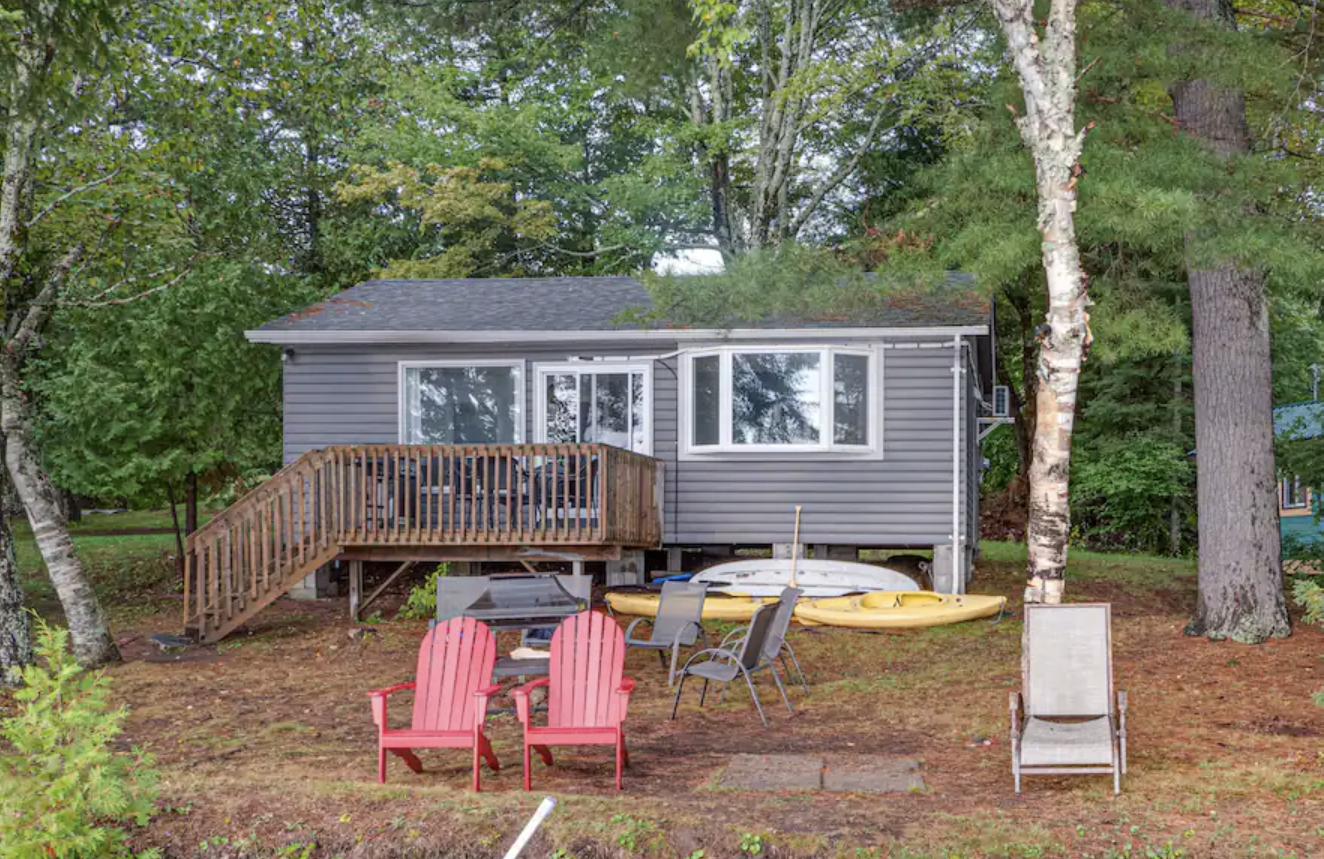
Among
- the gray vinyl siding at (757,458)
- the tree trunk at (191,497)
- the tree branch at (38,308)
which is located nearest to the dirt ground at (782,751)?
the gray vinyl siding at (757,458)

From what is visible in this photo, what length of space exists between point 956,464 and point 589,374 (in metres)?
4.26

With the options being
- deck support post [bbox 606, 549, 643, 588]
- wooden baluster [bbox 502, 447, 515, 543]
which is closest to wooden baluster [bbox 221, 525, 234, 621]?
wooden baluster [bbox 502, 447, 515, 543]

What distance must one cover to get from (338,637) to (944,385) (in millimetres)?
6890

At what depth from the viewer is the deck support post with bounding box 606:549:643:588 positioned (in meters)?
14.4

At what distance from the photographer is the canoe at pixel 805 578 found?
13.5m

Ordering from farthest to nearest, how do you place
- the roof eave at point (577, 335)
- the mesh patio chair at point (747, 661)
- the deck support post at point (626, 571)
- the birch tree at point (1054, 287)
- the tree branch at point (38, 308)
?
the deck support post at point (626, 571) < the roof eave at point (577, 335) < the tree branch at point (38, 308) < the mesh patio chair at point (747, 661) < the birch tree at point (1054, 287)

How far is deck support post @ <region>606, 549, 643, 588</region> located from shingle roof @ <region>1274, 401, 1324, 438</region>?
320 inches

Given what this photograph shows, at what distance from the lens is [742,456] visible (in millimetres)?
14414

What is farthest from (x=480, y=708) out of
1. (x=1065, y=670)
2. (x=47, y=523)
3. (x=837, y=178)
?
(x=837, y=178)

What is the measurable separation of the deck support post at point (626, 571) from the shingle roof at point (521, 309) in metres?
2.57

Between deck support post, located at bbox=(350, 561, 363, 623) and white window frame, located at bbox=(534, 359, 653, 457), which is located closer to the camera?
deck support post, located at bbox=(350, 561, 363, 623)

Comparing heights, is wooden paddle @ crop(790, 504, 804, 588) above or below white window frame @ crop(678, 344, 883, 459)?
below

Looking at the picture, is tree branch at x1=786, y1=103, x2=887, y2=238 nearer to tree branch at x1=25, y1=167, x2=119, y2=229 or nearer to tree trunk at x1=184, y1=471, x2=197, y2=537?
tree trunk at x1=184, y1=471, x2=197, y2=537

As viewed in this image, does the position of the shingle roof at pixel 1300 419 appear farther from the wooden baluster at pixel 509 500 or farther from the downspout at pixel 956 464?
the wooden baluster at pixel 509 500
